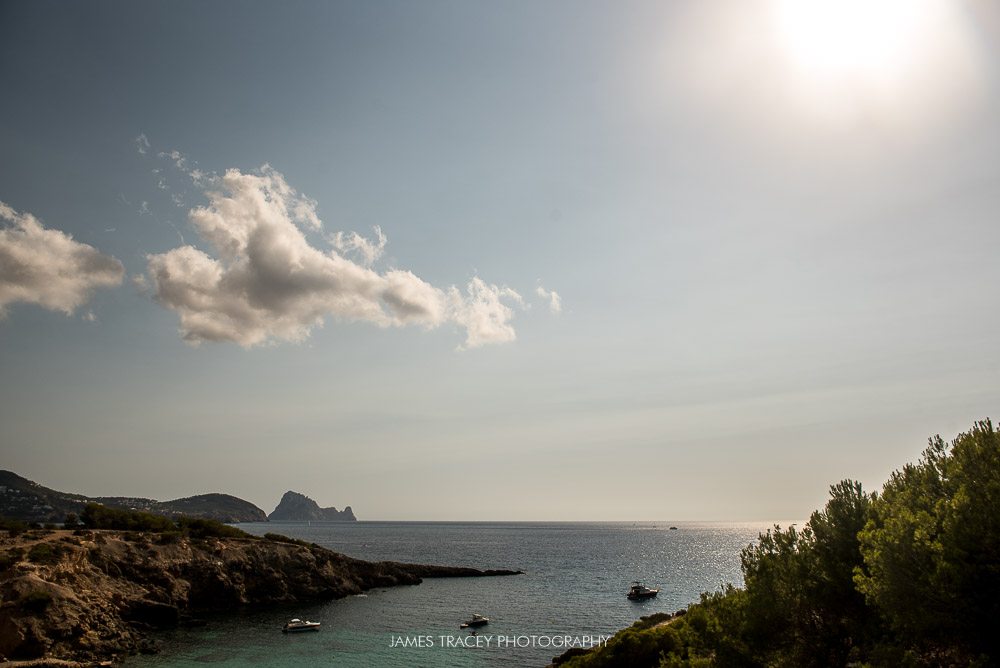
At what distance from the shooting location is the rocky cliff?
45219 mm

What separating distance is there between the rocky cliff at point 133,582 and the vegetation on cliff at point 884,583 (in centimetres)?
4985

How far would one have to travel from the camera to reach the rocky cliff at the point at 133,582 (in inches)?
1780

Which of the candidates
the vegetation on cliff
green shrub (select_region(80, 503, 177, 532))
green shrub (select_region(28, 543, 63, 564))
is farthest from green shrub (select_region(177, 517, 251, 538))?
the vegetation on cliff

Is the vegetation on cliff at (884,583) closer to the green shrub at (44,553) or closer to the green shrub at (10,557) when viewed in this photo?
the green shrub at (10,557)

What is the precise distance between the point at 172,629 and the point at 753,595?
198 feet

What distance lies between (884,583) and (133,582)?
7398cm

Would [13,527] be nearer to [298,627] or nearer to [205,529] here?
[205,529]

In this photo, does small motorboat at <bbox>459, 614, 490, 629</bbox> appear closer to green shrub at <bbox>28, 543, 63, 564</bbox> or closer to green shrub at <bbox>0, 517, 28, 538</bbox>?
green shrub at <bbox>28, 543, 63, 564</bbox>

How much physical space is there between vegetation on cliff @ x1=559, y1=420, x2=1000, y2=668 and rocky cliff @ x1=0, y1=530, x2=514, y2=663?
49846 millimetres

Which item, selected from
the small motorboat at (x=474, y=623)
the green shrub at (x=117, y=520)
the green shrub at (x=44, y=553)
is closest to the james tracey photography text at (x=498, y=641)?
the small motorboat at (x=474, y=623)

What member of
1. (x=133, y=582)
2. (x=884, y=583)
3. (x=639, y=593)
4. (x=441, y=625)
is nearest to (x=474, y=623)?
(x=441, y=625)

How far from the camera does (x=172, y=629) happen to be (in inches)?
2224

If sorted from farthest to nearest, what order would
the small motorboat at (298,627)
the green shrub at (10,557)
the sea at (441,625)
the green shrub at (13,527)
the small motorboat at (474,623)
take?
the green shrub at (13,527)
the small motorboat at (474,623)
the small motorboat at (298,627)
the green shrub at (10,557)
the sea at (441,625)

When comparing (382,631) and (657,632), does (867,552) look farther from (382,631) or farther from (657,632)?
(382,631)
